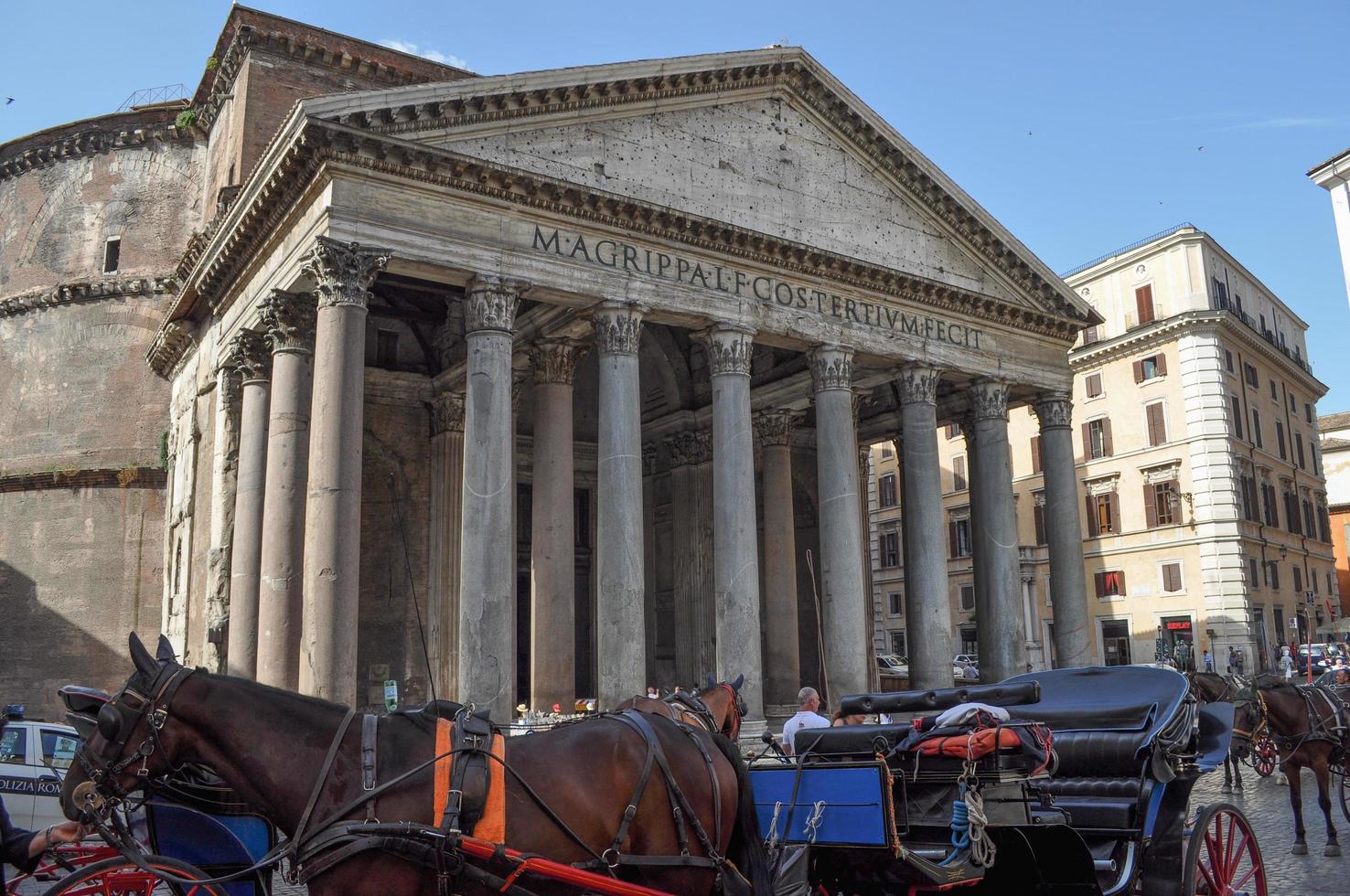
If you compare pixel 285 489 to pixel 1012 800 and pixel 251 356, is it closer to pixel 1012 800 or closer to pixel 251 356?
Answer: pixel 251 356

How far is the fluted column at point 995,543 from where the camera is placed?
18.7m

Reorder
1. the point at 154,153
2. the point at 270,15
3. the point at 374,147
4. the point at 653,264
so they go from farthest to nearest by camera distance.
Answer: the point at 154,153
the point at 270,15
the point at 653,264
the point at 374,147

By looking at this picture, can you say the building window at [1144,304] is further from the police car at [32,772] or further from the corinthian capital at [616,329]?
the police car at [32,772]

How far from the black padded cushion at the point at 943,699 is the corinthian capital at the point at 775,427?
1487 centimetres

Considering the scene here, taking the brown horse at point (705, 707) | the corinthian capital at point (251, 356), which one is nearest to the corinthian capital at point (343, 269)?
the corinthian capital at point (251, 356)

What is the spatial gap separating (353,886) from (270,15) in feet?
62.5

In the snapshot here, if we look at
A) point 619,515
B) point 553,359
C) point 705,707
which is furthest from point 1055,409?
point 705,707

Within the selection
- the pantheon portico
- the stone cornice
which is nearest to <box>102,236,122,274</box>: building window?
the stone cornice

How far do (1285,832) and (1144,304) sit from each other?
1008 inches

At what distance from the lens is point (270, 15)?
1927 cm

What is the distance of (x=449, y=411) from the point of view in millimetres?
19031

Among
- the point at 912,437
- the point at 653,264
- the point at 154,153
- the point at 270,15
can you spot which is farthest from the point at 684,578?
the point at 154,153

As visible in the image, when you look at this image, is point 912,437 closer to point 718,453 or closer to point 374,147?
point 718,453

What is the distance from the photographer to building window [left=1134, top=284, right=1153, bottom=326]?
32.7 metres
